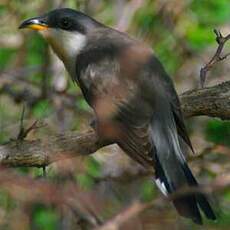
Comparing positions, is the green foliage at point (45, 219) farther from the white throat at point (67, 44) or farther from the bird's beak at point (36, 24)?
the bird's beak at point (36, 24)

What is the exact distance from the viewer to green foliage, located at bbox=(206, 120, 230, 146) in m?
5.77

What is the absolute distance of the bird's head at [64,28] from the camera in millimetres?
5480

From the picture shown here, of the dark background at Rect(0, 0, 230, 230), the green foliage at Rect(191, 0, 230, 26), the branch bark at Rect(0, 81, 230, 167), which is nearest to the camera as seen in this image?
the branch bark at Rect(0, 81, 230, 167)

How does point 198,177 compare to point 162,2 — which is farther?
point 162,2

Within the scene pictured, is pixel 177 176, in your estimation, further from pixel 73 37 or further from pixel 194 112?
pixel 73 37

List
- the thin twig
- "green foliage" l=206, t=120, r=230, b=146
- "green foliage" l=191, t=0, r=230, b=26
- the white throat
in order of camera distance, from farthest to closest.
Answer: "green foliage" l=191, t=0, r=230, b=26, "green foliage" l=206, t=120, r=230, b=146, the white throat, the thin twig

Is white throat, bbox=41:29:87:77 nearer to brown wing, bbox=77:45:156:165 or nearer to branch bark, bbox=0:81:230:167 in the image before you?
brown wing, bbox=77:45:156:165

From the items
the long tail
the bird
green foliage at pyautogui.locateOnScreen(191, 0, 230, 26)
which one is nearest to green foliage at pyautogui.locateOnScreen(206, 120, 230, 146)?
the bird

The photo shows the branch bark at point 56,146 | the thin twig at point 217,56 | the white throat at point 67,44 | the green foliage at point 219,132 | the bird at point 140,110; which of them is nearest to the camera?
the branch bark at point 56,146

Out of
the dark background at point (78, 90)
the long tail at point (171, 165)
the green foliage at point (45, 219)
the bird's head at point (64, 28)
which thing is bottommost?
the green foliage at point (45, 219)

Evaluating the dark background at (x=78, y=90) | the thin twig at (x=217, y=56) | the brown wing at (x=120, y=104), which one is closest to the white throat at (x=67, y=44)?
the brown wing at (x=120, y=104)

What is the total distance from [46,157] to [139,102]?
A: 0.89 meters

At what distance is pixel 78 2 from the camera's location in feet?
22.3

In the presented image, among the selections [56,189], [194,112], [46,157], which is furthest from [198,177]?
[56,189]
